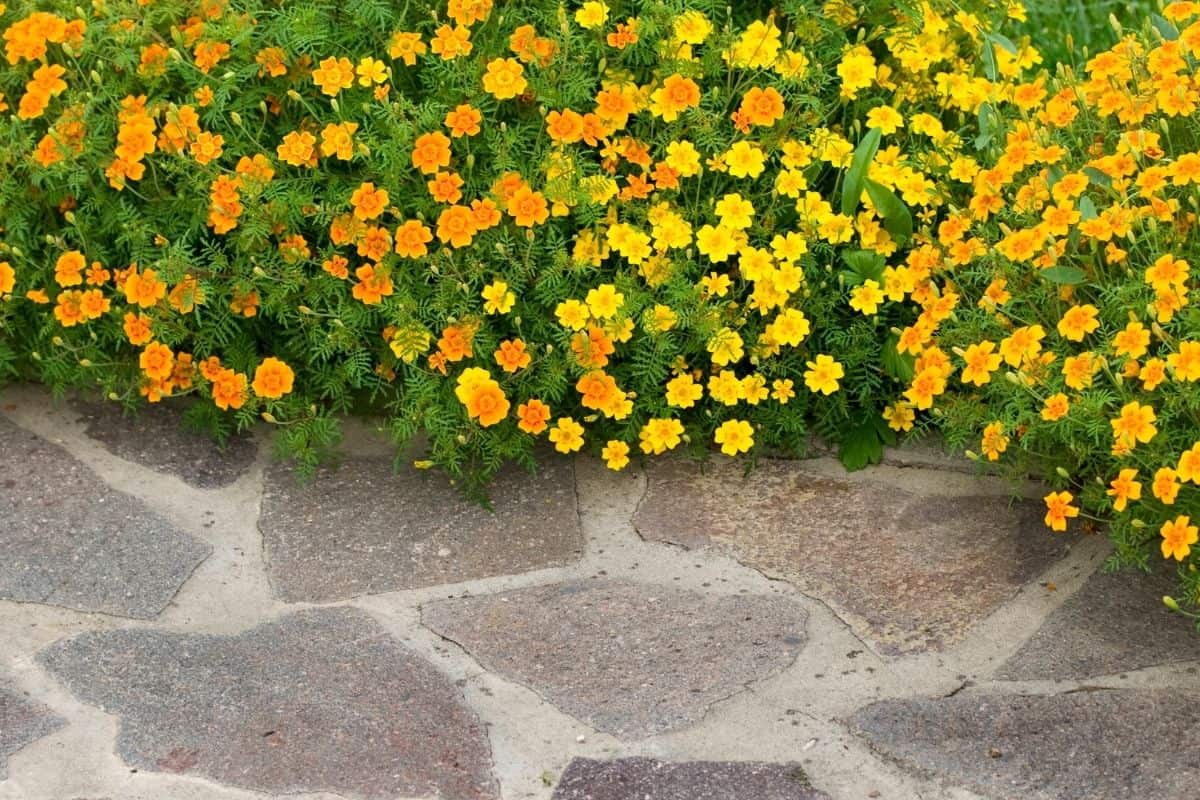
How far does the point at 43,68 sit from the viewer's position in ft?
11.1

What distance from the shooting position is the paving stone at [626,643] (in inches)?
106

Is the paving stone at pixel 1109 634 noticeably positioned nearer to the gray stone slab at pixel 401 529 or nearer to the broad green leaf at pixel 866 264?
the broad green leaf at pixel 866 264

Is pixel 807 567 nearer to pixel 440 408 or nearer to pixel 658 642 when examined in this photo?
pixel 658 642

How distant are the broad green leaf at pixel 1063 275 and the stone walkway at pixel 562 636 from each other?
47 cm

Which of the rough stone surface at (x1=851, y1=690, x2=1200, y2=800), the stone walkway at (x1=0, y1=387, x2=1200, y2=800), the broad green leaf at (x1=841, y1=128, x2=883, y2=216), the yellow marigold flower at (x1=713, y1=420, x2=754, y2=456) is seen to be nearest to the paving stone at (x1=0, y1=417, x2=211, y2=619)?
the stone walkway at (x1=0, y1=387, x2=1200, y2=800)

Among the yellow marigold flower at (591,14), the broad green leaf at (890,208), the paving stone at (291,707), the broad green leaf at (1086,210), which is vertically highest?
the yellow marigold flower at (591,14)

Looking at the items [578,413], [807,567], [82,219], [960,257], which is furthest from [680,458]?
[82,219]

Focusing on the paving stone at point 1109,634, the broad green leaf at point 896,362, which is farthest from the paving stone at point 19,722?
the broad green leaf at point 896,362

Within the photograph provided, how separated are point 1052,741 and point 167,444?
1906 mm

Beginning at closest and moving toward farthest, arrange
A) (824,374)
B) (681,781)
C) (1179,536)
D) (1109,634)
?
(681,781) → (1179,536) → (1109,634) → (824,374)

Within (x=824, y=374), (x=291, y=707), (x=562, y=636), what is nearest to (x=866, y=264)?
(x=824, y=374)

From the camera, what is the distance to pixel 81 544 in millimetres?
3158

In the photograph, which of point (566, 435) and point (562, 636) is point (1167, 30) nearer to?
point (566, 435)

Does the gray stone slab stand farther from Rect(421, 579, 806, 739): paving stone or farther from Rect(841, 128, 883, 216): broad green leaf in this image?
Rect(841, 128, 883, 216): broad green leaf
